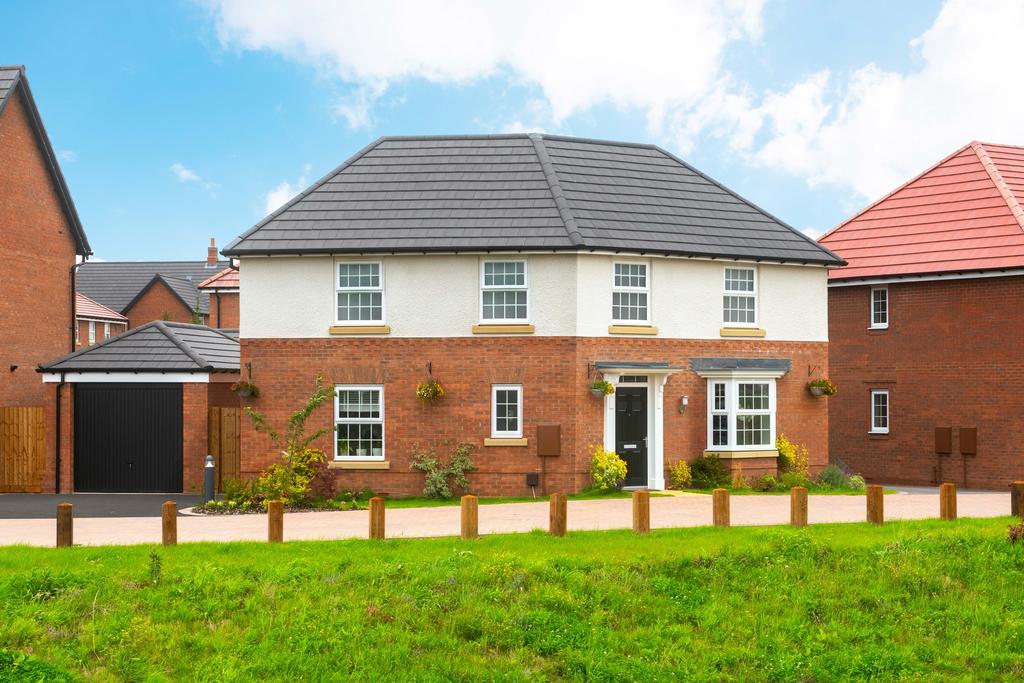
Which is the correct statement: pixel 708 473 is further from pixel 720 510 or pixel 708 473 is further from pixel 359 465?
pixel 720 510

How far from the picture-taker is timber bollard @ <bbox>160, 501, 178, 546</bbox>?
1712cm

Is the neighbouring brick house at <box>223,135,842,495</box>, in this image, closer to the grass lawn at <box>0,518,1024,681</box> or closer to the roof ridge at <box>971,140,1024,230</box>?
the roof ridge at <box>971,140,1024,230</box>

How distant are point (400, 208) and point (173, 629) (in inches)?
599

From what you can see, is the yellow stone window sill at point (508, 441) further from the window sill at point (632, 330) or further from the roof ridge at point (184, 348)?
the roof ridge at point (184, 348)

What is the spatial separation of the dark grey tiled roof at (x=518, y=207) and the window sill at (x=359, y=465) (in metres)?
4.78

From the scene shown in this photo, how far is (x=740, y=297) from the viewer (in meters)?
28.2

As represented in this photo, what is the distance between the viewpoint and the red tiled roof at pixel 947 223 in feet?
105

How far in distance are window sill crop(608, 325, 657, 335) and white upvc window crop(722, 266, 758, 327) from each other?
86.4 inches

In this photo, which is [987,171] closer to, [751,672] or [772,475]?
[772,475]

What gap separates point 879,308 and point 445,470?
50.4ft

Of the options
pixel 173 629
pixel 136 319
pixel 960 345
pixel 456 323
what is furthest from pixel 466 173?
pixel 136 319

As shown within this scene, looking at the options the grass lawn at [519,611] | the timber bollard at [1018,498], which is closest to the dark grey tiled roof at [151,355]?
the grass lawn at [519,611]

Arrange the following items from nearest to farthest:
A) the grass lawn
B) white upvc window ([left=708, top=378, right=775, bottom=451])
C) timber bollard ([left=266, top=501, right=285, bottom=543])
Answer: the grass lawn
timber bollard ([left=266, top=501, right=285, bottom=543])
white upvc window ([left=708, top=378, right=775, bottom=451])

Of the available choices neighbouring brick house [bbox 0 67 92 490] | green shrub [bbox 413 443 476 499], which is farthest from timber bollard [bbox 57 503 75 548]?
neighbouring brick house [bbox 0 67 92 490]
